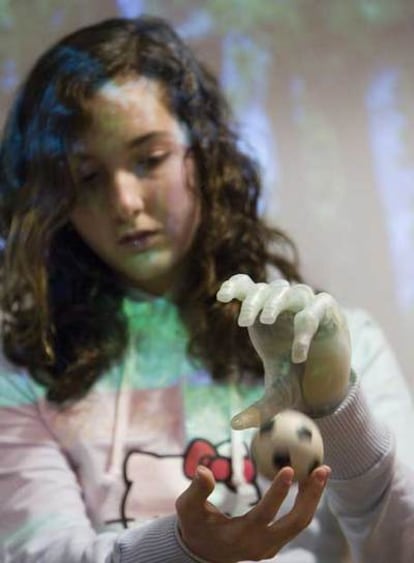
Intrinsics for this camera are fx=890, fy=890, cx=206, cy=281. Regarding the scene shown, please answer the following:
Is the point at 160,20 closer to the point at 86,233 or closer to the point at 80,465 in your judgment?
the point at 86,233

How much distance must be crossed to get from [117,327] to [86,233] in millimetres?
78

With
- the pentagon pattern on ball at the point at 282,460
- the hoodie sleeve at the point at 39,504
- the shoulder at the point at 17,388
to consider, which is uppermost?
the pentagon pattern on ball at the point at 282,460

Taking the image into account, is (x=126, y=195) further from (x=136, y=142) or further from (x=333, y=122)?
(x=333, y=122)

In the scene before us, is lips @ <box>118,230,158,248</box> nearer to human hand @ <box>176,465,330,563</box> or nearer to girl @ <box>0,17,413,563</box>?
girl @ <box>0,17,413,563</box>

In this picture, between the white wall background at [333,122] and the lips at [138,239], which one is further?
the white wall background at [333,122]

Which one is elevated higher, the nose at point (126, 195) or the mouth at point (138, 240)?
the nose at point (126, 195)

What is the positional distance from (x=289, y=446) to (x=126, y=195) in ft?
0.89

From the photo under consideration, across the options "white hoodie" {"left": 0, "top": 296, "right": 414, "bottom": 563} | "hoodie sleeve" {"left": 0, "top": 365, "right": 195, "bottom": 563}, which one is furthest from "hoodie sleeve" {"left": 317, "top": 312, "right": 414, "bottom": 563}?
"hoodie sleeve" {"left": 0, "top": 365, "right": 195, "bottom": 563}

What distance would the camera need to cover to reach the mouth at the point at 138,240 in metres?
0.66

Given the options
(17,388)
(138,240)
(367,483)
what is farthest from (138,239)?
(367,483)

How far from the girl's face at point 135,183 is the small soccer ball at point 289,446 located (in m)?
0.26

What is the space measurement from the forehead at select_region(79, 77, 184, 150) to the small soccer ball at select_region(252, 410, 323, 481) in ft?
0.95

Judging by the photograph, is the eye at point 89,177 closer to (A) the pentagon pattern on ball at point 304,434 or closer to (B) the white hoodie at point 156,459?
(B) the white hoodie at point 156,459

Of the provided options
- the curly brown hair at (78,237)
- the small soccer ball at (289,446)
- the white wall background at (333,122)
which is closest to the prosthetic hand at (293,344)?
the small soccer ball at (289,446)
